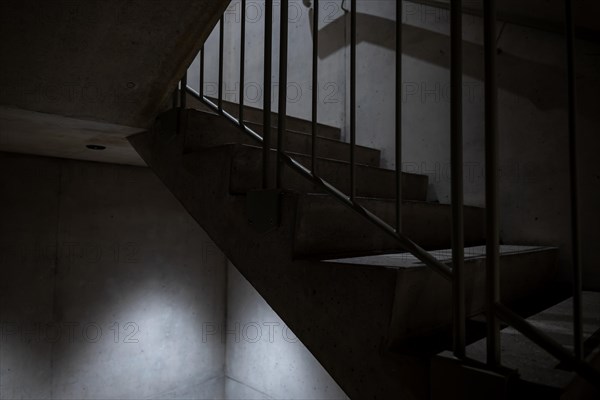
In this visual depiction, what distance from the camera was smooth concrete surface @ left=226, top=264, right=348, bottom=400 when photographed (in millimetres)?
3033

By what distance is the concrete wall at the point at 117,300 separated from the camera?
103 inches

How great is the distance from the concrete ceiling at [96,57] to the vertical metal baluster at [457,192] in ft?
2.66

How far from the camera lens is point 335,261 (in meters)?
1.01

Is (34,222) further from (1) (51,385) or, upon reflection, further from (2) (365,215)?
(2) (365,215)

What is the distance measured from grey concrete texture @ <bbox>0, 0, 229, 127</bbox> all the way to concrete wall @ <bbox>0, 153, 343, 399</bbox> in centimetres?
146

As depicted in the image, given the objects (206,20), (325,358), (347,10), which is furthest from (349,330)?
(347,10)

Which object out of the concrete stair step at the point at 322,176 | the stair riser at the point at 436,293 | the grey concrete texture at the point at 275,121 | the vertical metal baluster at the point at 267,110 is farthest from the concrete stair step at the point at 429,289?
the grey concrete texture at the point at 275,121

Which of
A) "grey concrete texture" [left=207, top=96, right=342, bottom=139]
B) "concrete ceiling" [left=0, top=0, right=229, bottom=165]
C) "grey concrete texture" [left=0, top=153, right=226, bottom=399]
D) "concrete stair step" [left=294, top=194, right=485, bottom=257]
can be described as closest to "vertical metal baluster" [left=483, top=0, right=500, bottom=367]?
"concrete stair step" [left=294, top=194, right=485, bottom=257]

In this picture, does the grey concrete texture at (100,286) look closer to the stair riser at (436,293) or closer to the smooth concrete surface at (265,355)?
the smooth concrete surface at (265,355)

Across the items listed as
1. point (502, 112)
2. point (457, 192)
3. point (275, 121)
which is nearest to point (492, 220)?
point (457, 192)

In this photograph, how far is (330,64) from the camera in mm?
2957

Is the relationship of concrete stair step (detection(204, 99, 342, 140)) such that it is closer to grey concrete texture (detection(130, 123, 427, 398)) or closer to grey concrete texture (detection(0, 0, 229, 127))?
grey concrete texture (detection(0, 0, 229, 127))

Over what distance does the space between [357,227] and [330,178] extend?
386 millimetres

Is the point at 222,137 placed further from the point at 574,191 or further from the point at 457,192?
the point at 574,191
